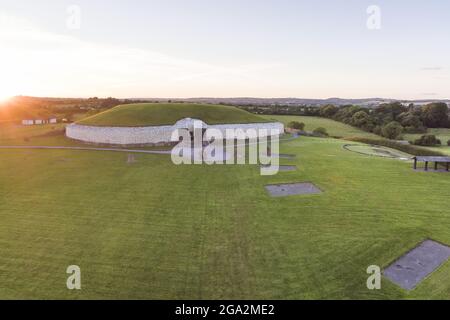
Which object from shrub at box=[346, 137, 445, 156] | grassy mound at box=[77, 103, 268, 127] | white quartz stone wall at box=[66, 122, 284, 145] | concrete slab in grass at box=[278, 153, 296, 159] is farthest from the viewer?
grassy mound at box=[77, 103, 268, 127]

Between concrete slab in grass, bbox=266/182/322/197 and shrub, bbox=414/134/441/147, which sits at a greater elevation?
shrub, bbox=414/134/441/147

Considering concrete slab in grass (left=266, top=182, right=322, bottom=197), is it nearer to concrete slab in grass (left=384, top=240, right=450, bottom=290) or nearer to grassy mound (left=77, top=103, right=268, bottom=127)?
concrete slab in grass (left=384, top=240, right=450, bottom=290)

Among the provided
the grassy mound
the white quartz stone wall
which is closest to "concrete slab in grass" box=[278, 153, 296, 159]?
the white quartz stone wall

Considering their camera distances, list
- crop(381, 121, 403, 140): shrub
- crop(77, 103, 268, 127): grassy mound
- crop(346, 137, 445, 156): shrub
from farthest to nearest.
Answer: crop(381, 121, 403, 140): shrub, crop(77, 103, 268, 127): grassy mound, crop(346, 137, 445, 156): shrub

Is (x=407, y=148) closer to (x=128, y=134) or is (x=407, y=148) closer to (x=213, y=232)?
(x=128, y=134)

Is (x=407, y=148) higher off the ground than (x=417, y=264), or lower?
higher

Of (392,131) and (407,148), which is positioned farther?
(392,131)

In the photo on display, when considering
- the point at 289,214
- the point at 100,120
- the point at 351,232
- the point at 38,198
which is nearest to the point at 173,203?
the point at 289,214

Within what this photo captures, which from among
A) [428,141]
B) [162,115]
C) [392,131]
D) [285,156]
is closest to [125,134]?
[162,115]
